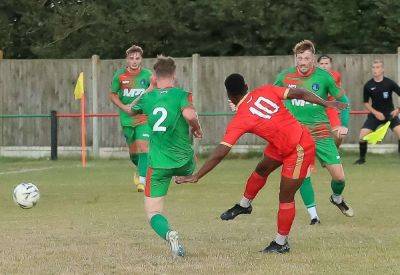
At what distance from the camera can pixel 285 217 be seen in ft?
29.6

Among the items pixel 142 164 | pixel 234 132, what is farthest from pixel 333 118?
pixel 142 164

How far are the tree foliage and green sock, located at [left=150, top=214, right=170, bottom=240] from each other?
1628 centimetres

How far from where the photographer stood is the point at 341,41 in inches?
1003

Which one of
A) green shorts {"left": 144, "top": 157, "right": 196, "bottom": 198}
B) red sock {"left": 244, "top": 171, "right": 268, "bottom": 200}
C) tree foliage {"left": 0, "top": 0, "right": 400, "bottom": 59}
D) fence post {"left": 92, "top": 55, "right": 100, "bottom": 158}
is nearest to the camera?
green shorts {"left": 144, "top": 157, "right": 196, "bottom": 198}

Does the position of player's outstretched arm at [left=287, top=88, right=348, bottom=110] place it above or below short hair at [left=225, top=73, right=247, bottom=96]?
below

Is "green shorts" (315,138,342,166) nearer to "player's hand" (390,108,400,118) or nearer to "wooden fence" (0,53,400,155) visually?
"player's hand" (390,108,400,118)

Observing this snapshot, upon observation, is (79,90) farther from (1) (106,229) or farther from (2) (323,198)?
(1) (106,229)

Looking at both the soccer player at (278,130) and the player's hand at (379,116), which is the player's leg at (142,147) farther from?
the soccer player at (278,130)

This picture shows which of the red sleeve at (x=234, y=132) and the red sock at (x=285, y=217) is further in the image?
the red sock at (x=285, y=217)

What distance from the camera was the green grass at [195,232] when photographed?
335 inches

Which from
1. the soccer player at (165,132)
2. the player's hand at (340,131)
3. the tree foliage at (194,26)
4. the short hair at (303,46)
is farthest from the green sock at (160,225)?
the tree foliage at (194,26)

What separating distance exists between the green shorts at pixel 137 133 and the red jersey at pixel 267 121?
247 inches

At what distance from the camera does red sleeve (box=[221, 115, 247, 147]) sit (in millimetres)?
8562

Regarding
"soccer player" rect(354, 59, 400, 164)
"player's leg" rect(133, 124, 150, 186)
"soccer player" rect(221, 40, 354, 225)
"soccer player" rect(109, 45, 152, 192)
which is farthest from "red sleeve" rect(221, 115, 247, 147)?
"soccer player" rect(354, 59, 400, 164)
